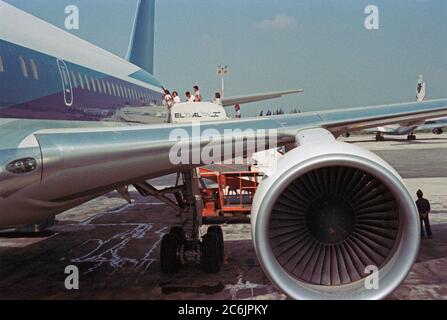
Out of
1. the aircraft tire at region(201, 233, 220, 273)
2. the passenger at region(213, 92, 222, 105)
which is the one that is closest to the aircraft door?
the aircraft tire at region(201, 233, 220, 273)

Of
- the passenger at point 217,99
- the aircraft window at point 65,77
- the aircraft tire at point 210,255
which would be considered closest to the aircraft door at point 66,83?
the aircraft window at point 65,77

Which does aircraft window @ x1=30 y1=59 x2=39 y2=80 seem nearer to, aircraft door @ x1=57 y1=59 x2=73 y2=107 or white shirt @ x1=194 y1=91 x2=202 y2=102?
aircraft door @ x1=57 y1=59 x2=73 y2=107

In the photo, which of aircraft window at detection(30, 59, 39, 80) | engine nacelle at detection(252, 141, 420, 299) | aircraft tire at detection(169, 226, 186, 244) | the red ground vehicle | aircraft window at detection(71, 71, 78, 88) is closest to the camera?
engine nacelle at detection(252, 141, 420, 299)

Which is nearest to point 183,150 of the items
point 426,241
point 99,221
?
point 426,241

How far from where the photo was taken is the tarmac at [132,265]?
267 inches

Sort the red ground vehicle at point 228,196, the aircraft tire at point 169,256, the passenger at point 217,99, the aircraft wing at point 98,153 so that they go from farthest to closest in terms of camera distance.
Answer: the passenger at point 217,99, the red ground vehicle at point 228,196, the aircraft tire at point 169,256, the aircraft wing at point 98,153

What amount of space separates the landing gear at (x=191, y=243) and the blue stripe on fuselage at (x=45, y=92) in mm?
1747

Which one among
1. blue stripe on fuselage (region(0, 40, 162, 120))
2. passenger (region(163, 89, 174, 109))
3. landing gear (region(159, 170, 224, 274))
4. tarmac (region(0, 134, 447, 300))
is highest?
passenger (region(163, 89, 174, 109))

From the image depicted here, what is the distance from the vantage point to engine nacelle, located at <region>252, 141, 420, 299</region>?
4281 millimetres

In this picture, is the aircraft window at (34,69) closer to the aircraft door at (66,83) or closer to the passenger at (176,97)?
the aircraft door at (66,83)

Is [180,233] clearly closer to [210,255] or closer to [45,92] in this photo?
[210,255]

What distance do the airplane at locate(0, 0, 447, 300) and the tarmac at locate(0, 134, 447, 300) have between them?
7.20 ft

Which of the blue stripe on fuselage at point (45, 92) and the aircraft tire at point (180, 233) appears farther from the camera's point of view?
the aircraft tire at point (180, 233)

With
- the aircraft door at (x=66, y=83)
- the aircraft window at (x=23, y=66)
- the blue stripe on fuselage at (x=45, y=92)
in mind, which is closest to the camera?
the blue stripe on fuselage at (x=45, y=92)
